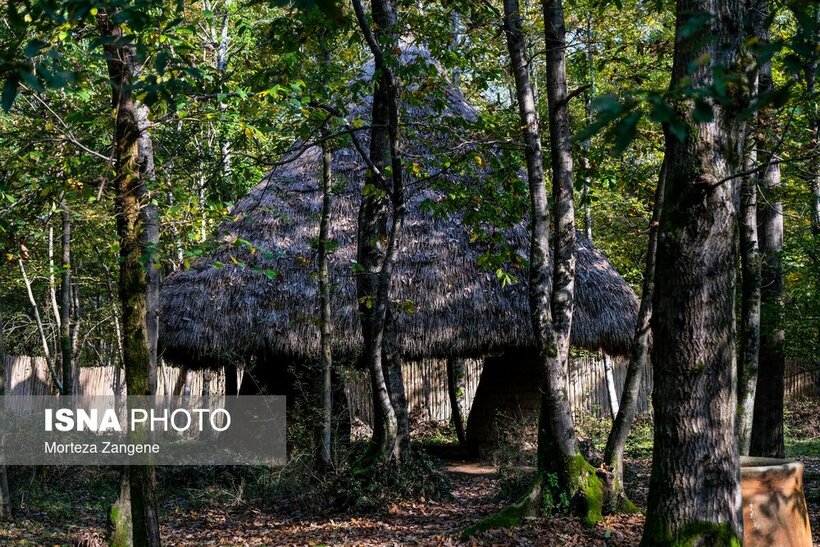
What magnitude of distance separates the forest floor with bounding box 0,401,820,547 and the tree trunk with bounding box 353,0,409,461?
0.71 meters

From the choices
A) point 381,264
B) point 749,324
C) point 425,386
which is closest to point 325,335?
point 381,264

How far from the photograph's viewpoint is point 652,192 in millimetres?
7137

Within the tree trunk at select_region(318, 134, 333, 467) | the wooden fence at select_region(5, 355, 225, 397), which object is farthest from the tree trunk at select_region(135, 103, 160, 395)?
the wooden fence at select_region(5, 355, 225, 397)

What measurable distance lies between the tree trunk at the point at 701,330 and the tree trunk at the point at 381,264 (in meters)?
3.23

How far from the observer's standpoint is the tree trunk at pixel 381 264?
7.10m

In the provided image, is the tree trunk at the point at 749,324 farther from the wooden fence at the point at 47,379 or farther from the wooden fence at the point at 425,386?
the wooden fence at the point at 47,379

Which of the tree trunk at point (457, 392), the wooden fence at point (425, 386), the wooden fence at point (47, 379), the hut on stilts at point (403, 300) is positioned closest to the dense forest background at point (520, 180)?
the hut on stilts at point (403, 300)

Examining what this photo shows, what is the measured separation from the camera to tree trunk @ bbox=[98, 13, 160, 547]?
14.2 feet

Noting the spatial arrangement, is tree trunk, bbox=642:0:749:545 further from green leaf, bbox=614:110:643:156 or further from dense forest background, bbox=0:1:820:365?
green leaf, bbox=614:110:643:156

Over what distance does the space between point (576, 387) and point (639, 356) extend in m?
10.6

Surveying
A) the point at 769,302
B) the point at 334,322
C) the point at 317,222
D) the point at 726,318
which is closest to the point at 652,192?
the point at 769,302

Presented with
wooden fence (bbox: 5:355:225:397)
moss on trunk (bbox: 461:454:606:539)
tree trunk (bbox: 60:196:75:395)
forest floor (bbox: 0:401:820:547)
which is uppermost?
tree trunk (bbox: 60:196:75:395)

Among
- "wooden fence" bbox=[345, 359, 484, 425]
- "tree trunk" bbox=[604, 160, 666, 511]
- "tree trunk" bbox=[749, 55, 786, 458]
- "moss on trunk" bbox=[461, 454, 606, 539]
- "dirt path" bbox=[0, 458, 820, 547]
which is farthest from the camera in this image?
"wooden fence" bbox=[345, 359, 484, 425]

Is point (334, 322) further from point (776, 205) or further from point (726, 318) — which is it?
point (726, 318)
